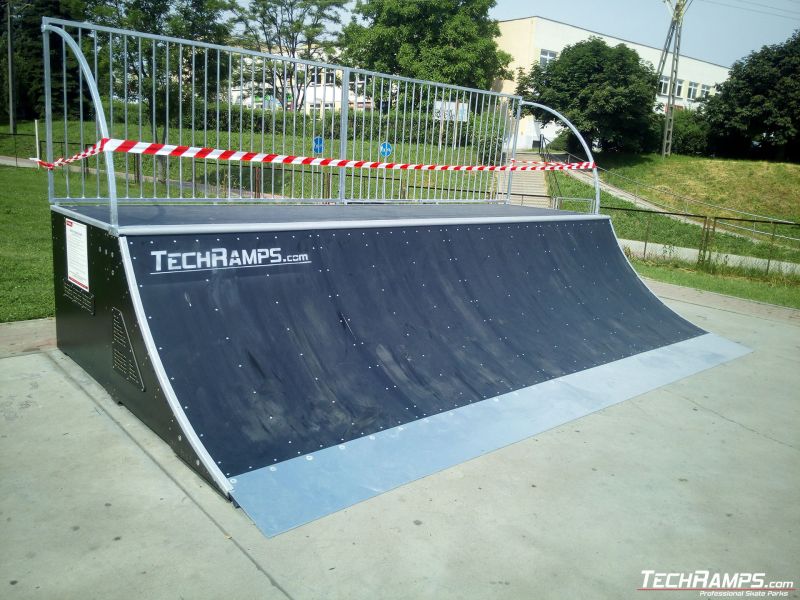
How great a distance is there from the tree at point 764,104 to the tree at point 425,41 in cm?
1657

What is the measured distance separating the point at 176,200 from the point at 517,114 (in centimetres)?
562

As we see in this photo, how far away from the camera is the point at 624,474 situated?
155 inches

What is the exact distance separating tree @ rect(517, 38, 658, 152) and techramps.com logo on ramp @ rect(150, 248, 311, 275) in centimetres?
3379

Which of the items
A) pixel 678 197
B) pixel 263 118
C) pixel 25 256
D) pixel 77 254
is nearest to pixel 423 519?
pixel 77 254

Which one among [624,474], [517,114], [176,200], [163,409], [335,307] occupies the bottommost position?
[624,474]

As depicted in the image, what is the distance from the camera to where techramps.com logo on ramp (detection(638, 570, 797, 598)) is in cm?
284

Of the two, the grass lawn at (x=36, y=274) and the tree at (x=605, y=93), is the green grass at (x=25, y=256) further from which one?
the tree at (x=605, y=93)

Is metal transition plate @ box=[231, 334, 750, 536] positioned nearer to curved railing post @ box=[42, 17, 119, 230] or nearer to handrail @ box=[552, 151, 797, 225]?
curved railing post @ box=[42, 17, 119, 230]

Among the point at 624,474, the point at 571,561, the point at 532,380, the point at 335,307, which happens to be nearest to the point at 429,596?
the point at 571,561

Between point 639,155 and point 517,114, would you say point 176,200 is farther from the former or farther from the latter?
point 639,155

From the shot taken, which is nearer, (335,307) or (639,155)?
(335,307)

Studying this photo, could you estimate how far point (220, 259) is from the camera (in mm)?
4219

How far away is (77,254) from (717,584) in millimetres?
4747

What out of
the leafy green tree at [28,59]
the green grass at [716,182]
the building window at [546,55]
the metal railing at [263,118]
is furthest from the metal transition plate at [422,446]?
the leafy green tree at [28,59]
